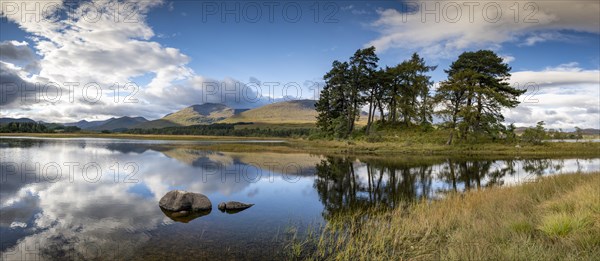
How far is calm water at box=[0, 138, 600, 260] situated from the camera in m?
10.7

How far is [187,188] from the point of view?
22688 millimetres

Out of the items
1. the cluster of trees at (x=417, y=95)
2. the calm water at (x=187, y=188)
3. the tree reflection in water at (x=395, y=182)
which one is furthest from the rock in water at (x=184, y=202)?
the cluster of trees at (x=417, y=95)

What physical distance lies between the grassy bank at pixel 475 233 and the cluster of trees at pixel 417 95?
138 ft

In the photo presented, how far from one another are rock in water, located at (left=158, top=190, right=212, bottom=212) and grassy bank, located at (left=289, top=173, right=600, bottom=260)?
6.85m

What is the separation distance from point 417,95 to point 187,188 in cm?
5174

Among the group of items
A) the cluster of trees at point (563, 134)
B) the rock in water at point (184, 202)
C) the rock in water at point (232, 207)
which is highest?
the cluster of trees at point (563, 134)

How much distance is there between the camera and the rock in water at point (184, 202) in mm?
15953

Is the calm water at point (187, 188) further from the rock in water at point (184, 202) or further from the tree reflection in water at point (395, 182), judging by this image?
the rock in water at point (184, 202)

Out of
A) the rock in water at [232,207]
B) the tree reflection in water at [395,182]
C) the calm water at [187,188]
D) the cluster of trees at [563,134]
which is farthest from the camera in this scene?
the cluster of trees at [563,134]

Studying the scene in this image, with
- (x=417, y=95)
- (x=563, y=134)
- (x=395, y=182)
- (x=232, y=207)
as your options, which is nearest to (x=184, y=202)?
(x=232, y=207)

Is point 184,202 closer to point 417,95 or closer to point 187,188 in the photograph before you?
point 187,188

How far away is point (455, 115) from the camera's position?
52.0 meters

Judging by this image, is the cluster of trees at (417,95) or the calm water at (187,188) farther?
the cluster of trees at (417,95)

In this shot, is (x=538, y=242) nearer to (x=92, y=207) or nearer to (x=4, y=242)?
(x=4, y=242)
